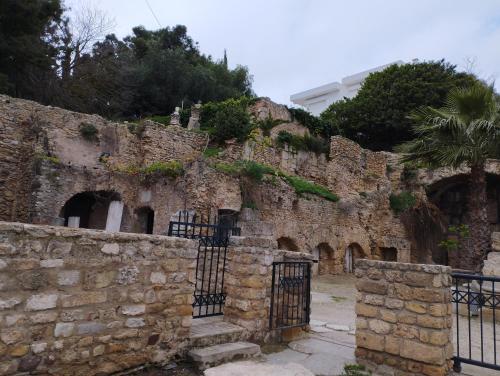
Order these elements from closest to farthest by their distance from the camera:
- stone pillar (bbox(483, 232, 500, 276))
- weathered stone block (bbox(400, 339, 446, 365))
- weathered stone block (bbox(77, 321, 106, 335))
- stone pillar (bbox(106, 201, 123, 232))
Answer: weathered stone block (bbox(77, 321, 106, 335))
weathered stone block (bbox(400, 339, 446, 365))
stone pillar (bbox(483, 232, 500, 276))
stone pillar (bbox(106, 201, 123, 232))

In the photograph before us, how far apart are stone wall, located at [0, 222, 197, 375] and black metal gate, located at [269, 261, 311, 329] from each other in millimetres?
1511

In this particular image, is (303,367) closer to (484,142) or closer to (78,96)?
(484,142)

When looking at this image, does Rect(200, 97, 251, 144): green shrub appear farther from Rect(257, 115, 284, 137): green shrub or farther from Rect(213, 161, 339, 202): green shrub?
Rect(213, 161, 339, 202): green shrub

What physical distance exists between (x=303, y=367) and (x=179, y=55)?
25.8 meters

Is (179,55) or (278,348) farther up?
(179,55)

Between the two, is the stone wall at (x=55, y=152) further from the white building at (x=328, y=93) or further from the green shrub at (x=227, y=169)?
the white building at (x=328, y=93)

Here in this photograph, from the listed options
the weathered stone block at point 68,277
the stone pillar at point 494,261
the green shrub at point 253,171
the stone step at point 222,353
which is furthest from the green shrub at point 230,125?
the weathered stone block at point 68,277

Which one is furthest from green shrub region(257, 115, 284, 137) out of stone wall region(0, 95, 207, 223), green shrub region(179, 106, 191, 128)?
stone wall region(0, 95, 207, 223)

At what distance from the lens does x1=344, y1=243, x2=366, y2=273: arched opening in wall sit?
16.9m

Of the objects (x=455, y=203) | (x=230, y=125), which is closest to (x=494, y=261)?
(x=230, y=125)

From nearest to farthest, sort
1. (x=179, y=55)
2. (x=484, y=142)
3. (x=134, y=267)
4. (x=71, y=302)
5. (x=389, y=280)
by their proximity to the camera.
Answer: (x=71, y=302) < (x=134, y=267) < (x=389, y=280) < (x=484, y=142) < (x=179, y=55)

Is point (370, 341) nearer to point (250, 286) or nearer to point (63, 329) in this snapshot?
point (250, 286)

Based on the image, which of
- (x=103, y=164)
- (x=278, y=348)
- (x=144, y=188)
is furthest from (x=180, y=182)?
(x=278, y=348)

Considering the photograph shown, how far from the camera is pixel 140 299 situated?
3691 millimetres
